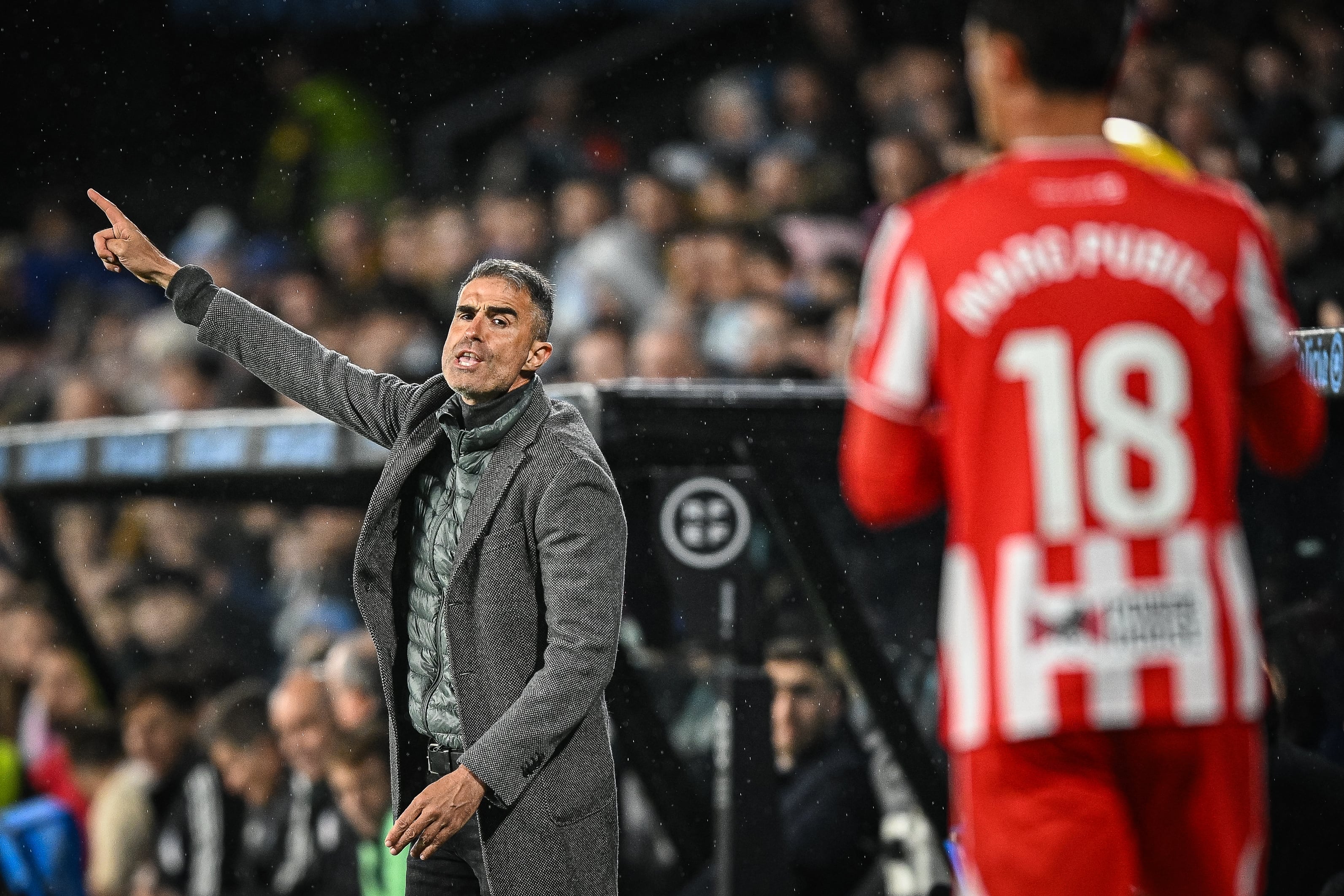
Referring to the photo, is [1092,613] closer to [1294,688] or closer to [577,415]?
[577,415]

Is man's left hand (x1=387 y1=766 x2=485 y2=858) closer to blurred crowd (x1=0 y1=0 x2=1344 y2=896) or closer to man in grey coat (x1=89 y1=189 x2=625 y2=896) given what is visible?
man in grey coat (x1=89 y1=189 x2=625 y2=896)

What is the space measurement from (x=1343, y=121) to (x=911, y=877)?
9.31 feet

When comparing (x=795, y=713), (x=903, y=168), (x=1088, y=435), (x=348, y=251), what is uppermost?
(x=348, y=251)

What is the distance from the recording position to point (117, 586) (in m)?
6.92

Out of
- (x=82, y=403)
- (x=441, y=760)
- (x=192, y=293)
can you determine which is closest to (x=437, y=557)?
(x=441, y=760)

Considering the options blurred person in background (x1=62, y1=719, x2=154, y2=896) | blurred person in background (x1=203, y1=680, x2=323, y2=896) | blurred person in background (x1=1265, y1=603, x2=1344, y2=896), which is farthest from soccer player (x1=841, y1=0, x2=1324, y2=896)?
blurred person in background (x1=62, y1=719, x2=154, y2=896)

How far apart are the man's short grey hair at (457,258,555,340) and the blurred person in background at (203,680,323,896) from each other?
2.69 m

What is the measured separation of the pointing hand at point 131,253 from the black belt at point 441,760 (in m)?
0.98

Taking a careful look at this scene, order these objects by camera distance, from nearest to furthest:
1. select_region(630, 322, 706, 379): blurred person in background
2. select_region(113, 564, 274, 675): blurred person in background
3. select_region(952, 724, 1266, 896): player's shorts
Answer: select_region(952, 724, 1266, 896): player's shorts < select_region(630, 322, 706, 379): blurred person in background < select_region(113, 564, 274, 675): blurred person in background

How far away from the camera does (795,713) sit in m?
4.41

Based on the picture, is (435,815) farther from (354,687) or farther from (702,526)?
(354,687)

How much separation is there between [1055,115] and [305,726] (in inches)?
149

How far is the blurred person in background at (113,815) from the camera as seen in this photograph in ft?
18.0

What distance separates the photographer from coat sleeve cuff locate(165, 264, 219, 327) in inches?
121
